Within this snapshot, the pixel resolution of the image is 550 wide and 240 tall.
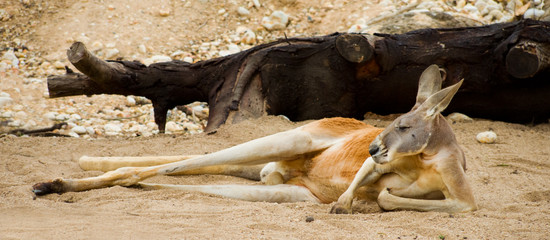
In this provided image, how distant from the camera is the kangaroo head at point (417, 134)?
3279 mm

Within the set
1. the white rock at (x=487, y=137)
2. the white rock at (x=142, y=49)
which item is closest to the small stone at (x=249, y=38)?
the white rock at (x=142, y=49)

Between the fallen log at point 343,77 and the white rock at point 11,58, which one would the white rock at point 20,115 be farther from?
the fallen log at point 343,77

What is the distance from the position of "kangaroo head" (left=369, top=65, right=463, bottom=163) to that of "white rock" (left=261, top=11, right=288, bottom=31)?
689 cm

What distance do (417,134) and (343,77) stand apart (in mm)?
2720

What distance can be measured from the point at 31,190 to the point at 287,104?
3124mm

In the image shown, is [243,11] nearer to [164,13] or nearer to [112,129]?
[164,13]

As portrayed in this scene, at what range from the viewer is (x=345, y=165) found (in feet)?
12.9

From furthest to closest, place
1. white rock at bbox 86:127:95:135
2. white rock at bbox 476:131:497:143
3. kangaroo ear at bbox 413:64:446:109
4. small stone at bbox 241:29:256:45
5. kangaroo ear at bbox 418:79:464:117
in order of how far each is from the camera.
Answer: small stone at bbox 241:29:256:45
white rock at bbox 86:127:95:135
white rock at bbox 476:131:497:143
kangaroo ear at bbox 413:64:446:109
kangaroo ear at bbox 418:79:464:117

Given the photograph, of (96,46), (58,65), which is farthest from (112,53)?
(58,65)

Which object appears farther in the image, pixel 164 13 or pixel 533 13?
pixel 164 13

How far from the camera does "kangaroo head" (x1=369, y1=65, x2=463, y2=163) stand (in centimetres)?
328

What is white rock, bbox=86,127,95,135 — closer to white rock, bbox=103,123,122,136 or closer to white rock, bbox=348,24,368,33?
white rock, bbox=103,123,122,136

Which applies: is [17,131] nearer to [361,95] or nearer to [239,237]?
[361,95]

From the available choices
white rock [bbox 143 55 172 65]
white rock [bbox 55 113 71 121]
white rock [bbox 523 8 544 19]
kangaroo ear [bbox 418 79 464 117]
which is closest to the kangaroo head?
kangaroo ear [bbox 418 79 464 117]
